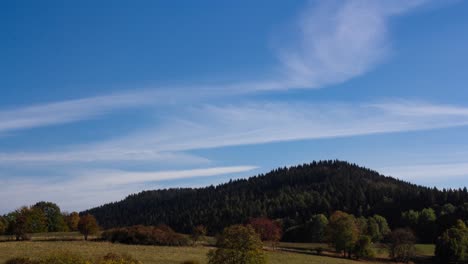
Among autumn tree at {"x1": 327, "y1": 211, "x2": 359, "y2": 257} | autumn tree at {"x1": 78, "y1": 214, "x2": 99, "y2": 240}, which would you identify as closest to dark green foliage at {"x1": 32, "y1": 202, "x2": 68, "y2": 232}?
autumn tree at {"x1": 78, "y1": 214, "x2": 99, "y2": 240}

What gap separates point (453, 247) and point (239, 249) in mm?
67162

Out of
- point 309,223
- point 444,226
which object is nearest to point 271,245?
point 309,223

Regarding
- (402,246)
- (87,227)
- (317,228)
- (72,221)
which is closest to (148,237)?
(87,227)

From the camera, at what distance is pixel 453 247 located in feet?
335

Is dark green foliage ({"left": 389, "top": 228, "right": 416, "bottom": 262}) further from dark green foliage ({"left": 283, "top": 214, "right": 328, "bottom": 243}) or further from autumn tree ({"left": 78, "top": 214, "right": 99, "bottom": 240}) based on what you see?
autumn tree ({"left": 78, "top": 214, "right": 99, "bottom": 240})

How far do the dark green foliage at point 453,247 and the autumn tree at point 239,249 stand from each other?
64.3 metres

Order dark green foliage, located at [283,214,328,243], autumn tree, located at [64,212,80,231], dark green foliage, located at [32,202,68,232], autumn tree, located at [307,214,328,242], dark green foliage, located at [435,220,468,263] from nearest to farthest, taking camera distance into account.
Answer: dark green foliage, located at [435,220,468,263], autumn tree, located at [307,214,328,242], dark green foliage, located at [283,214,328,243], dark green foliage, located at [32,202,68,232], autumn tree, located at [64,212,80,231]

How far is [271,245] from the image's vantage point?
4604 inches

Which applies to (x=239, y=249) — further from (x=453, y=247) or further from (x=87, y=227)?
(x=87, y=227)

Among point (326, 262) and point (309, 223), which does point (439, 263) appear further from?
point (309, 223)

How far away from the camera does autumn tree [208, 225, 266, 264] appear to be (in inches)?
2093

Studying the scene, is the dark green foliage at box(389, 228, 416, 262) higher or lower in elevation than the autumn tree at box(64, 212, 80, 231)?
lower

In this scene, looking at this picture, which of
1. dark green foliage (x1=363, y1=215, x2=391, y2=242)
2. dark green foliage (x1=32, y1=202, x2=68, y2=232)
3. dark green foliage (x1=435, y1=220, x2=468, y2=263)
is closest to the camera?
dark green foliage (x1=435, y1=220, x2=468, y2=263)

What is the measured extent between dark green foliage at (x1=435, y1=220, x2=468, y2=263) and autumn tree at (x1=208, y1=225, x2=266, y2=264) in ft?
211
